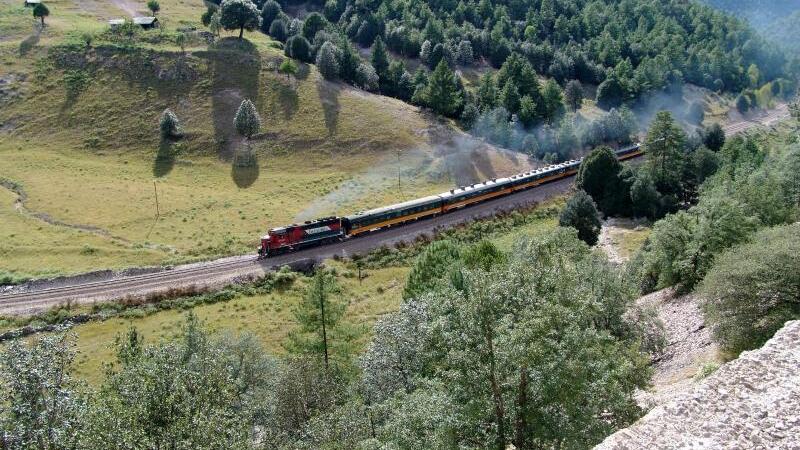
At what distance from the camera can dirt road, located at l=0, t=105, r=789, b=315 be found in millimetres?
59000

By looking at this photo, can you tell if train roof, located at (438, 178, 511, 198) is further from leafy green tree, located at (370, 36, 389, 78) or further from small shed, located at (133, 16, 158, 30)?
small shed, located at (133, 16, 158, 30)

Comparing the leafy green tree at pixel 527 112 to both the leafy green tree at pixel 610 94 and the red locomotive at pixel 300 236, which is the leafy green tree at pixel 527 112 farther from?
the red locomotive at pixel 300 236

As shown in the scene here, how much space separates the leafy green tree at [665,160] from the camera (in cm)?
8256

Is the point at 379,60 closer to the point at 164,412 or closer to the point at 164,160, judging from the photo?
the point at 164,160

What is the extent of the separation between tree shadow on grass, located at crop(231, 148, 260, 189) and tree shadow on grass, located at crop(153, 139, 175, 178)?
8883 mm

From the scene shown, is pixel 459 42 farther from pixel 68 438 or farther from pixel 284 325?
pixel 68 438

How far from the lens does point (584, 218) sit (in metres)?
69.6

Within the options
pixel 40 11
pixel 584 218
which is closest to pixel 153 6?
pixel 40 11

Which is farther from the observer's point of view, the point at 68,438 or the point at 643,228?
the point at 643,228

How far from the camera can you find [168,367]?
70.9 feet

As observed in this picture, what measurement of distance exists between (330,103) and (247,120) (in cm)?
1699

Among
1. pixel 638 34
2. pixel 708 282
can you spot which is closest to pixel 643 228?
pixel 708 282

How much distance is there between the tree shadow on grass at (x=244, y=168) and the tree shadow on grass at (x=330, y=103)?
1307cm

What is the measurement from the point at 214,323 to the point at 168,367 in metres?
37.0
